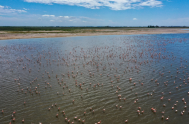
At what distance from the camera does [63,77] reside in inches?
808

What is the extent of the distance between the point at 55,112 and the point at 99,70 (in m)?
11.9

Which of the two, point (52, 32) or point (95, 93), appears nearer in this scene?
point (95, 93)

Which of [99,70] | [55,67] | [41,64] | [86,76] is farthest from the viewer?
[41,64]

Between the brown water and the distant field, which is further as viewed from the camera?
the distant field

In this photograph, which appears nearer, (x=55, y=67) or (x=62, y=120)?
(x=62, y=120)

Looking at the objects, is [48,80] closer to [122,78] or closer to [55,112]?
[55,112]

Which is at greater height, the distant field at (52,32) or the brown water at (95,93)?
the distant field at (52,32)

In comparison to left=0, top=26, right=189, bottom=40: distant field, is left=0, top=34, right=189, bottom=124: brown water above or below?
below

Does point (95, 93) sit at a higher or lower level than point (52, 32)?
lower

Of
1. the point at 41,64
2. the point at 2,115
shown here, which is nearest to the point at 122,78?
the point at 2,115

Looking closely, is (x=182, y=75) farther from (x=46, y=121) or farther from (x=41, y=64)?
(x=41, y=64)

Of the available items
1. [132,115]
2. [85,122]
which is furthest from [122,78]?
[85,122]

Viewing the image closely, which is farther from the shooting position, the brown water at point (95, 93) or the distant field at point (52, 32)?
the distant field at point (52, 32)

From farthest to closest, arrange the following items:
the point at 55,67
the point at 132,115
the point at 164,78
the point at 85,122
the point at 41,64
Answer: the point at 41,64 → the point at 55,67 → the point at 164,78 → the point at 132,115 → the point at 85,122
